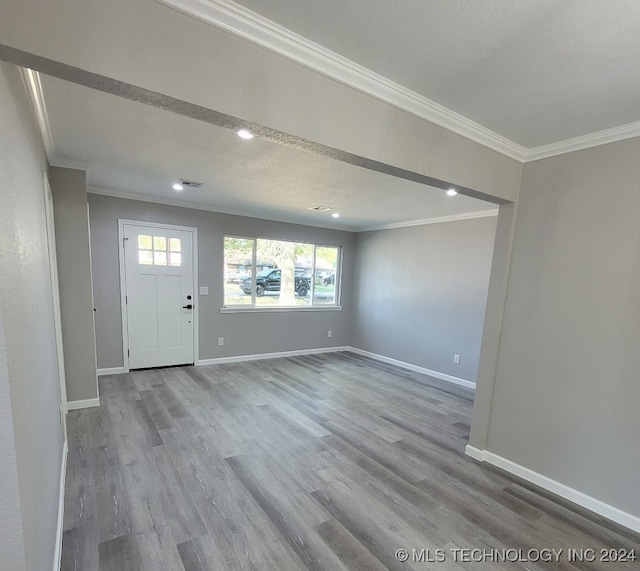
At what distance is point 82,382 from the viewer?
10.5ft

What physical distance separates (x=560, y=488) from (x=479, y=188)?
2.22m

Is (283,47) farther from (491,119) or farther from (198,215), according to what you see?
(198,215)

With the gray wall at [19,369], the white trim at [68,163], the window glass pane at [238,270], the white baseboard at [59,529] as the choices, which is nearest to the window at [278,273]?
the window glass pane at [238,270]

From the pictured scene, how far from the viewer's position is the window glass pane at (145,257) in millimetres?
4273

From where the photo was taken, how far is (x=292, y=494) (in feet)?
6.91

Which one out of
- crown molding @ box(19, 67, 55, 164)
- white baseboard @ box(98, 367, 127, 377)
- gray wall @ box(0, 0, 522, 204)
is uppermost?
crown molding @ box(19, 67, 55, 164)

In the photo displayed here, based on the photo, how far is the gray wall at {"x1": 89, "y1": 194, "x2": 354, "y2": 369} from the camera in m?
4.04

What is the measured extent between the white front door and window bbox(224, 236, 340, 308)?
0.64 m

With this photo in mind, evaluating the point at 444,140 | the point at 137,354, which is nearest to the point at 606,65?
the point at 444,140

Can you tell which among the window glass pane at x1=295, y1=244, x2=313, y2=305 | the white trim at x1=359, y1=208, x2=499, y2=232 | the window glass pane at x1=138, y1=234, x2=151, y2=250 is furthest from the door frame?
the white trim at x1=359, y1=208, x2=499, y2=232

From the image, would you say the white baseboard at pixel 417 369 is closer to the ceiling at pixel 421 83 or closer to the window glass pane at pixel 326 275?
the window glass pane at pixel 326 275

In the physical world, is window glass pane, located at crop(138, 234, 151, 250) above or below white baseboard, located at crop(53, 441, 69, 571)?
above

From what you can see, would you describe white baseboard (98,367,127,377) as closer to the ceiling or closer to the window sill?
the window sill

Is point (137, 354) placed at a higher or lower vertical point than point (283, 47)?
lower
